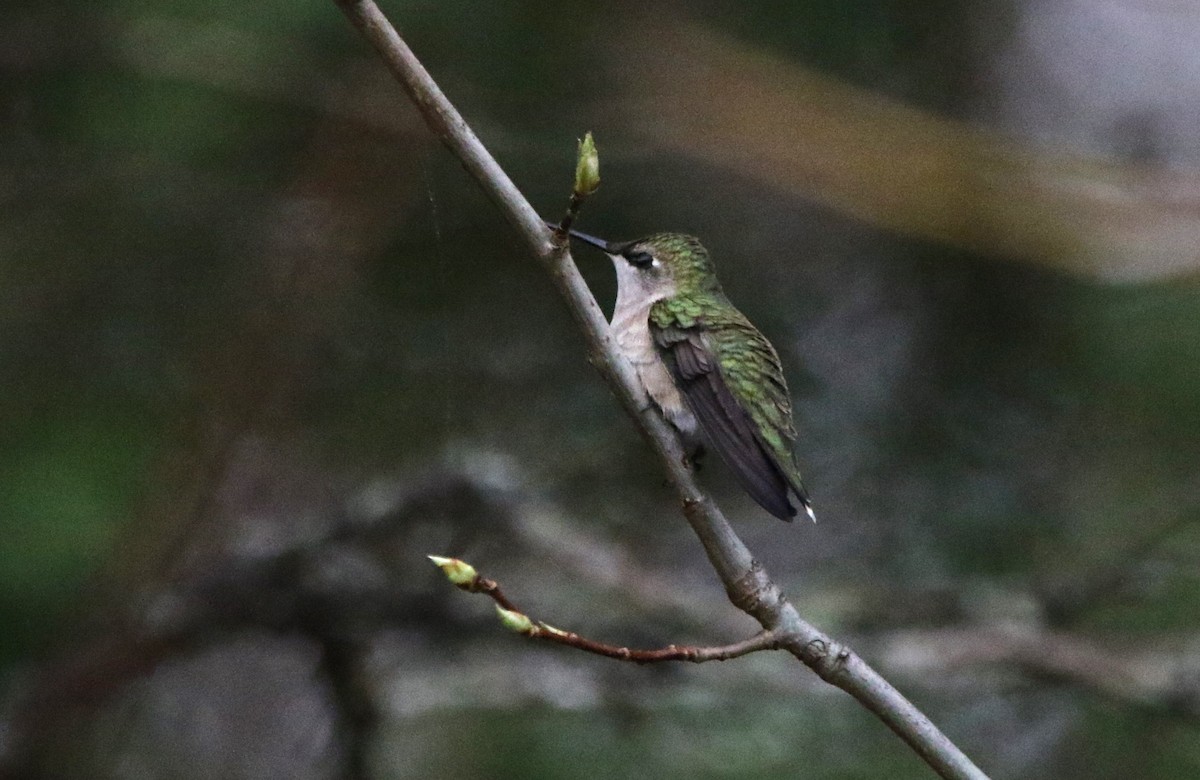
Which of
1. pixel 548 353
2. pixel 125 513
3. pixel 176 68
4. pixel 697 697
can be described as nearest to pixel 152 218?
pixel 176 68

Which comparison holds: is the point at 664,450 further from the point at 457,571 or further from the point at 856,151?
the point at 856,151

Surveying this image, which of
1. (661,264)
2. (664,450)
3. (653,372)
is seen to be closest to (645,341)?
(653,372)

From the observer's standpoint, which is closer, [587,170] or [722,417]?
[587,170]

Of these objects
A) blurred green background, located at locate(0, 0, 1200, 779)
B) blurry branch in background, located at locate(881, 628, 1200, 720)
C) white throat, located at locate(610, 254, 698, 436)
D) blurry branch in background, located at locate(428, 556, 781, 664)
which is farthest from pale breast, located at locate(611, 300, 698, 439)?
blurry branch in background, located at locate(881, 628, 1200, 720)

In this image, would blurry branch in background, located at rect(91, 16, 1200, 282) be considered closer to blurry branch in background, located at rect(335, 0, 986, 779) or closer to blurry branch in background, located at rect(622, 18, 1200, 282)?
blurry branch in background, located at rect(622, 18, 1200, 282)

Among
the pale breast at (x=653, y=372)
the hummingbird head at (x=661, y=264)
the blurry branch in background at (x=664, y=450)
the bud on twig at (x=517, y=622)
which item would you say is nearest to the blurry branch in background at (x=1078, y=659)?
the hummingbird head at (x=661, y=264)
